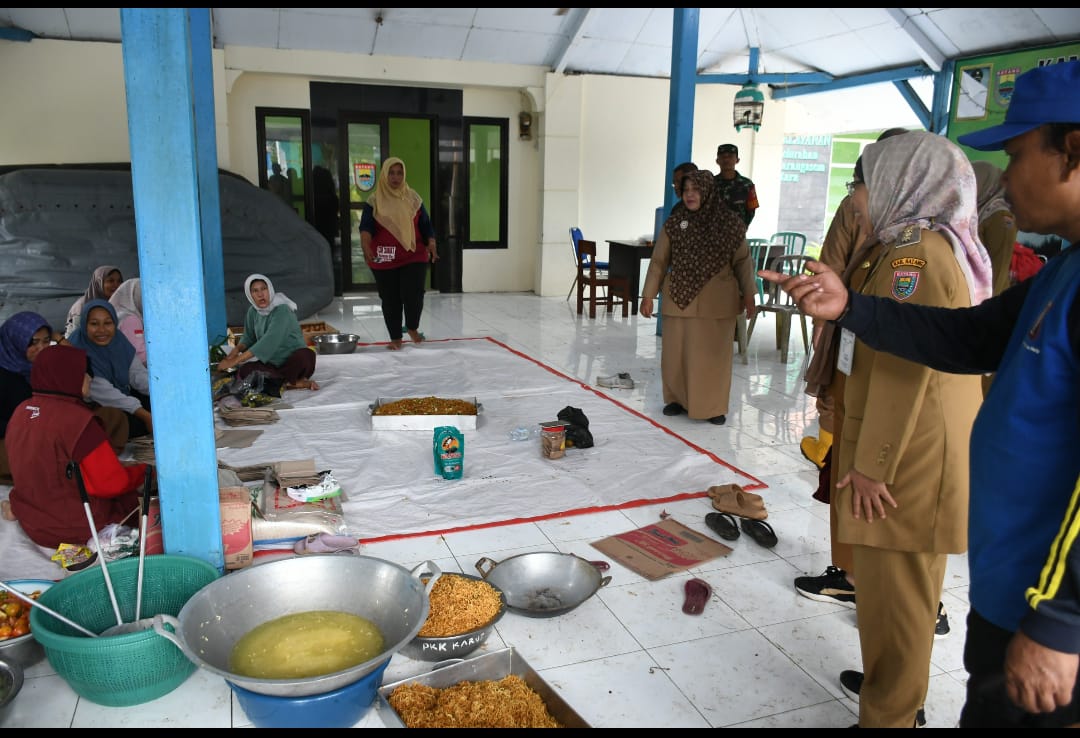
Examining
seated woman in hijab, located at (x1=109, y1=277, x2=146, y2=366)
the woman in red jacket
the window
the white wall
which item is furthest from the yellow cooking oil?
the window

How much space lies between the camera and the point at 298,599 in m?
2.24

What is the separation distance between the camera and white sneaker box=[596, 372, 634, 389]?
5.53 metres

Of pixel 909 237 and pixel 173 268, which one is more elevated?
pixel 909 237

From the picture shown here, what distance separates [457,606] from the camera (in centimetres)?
236

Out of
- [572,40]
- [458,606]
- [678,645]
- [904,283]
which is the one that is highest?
[572,40]

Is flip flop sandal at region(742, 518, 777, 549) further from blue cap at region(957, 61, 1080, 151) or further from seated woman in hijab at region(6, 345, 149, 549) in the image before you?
seated woman in hijab at region(6, 345, 149, 549)

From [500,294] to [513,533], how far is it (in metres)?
7.37

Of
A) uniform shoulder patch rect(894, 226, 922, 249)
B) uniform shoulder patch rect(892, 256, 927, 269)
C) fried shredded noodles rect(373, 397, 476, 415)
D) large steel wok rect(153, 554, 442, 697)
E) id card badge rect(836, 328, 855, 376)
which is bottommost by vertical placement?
fried shredded noodles rect(373, 397, 476, 415)

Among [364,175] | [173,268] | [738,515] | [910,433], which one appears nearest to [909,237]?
[910,433]

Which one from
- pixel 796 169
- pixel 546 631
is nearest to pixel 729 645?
pixel 546 631

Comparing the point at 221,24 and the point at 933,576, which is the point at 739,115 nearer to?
the point at 221,24

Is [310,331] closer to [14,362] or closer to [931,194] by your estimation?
[14,362]

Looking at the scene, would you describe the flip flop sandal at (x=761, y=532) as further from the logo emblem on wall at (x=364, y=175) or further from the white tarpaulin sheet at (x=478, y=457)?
the logo emblem on wall at (x=364, y=175)

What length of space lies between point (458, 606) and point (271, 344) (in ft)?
10.9
